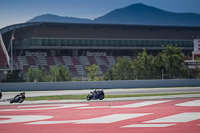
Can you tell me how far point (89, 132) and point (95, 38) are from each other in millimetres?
59665

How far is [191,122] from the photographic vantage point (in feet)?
48.4

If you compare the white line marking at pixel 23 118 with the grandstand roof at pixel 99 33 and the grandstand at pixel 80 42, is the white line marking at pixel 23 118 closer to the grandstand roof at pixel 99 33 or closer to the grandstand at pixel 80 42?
the grandstand at pixel 80 42

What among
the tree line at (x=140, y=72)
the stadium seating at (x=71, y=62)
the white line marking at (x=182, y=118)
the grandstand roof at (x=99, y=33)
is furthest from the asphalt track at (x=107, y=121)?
the grandstand roof at (x=99, y=33)

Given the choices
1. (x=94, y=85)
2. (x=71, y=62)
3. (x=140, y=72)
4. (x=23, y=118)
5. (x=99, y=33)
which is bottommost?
(x=23, y=118)

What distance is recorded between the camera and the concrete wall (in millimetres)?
38781

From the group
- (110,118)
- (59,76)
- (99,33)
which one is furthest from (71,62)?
(110,118)

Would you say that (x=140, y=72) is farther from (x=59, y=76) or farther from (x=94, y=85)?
(x=59, y=76)

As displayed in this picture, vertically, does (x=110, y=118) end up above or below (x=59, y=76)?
below

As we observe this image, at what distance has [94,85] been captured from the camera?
3997cm

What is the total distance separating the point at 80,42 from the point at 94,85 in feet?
104

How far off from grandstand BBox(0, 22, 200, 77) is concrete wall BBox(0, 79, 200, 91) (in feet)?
75.1

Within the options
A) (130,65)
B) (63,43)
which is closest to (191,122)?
(130,65)

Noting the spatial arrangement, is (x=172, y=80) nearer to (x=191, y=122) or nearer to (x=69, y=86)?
(x=69, y=86)

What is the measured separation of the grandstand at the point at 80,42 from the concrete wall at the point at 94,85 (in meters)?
22.9
